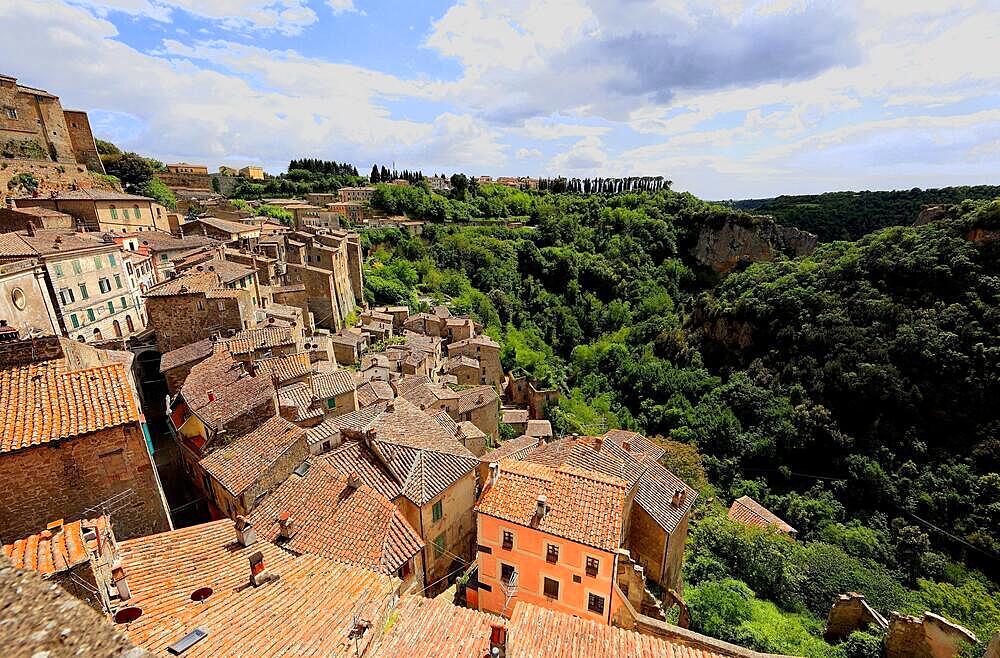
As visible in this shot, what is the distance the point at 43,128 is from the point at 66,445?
66614mm

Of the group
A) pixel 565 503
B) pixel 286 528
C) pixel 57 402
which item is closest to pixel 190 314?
pixel 57 402

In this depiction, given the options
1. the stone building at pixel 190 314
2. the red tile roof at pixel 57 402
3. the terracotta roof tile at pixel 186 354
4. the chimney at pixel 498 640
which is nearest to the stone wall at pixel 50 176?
the stone building at pixel 190 314

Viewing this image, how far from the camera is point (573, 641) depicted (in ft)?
30.7

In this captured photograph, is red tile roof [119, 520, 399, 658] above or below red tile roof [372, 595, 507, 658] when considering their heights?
above

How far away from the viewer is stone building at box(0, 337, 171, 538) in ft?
29.7

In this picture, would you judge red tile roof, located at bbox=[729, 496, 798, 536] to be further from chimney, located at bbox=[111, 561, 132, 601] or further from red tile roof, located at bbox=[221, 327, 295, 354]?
chimney, located at bbox=[111, 561, 132, 601]

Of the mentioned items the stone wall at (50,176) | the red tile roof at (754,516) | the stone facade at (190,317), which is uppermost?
the stone wall at (50,176)

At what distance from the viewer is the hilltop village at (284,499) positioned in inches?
344

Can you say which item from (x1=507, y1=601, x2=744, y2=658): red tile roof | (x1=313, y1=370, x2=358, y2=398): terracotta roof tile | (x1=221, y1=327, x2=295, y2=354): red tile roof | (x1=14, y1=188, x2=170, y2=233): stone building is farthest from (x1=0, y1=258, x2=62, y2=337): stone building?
(x1=507, y1=601, x2=744, y2=658): red tile roof

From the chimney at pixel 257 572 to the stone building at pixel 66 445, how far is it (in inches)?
139

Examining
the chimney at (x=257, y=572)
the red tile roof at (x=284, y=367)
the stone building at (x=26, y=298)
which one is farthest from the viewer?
the red tile roof at (x=284, y=367)

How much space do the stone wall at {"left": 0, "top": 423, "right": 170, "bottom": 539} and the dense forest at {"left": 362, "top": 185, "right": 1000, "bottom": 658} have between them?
19459mm

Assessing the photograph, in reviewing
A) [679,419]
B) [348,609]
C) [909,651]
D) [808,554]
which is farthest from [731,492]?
[348,609]

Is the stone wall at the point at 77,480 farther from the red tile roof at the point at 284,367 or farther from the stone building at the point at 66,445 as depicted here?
the red tile roof at the point at 284,367
